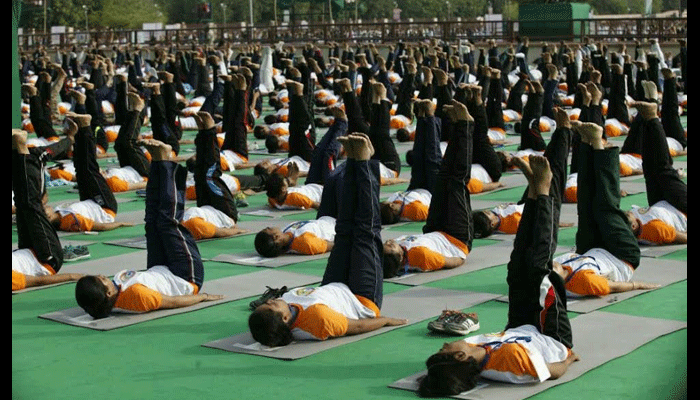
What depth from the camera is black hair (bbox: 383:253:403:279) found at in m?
→ 10.0

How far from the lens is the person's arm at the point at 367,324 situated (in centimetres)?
832

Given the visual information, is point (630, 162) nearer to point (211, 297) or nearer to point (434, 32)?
point (211, 297)

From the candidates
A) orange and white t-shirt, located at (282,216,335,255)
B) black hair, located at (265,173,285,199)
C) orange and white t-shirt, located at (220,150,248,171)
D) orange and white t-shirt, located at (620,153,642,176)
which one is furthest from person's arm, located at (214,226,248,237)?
orange and white t-shirt, located at (620,153,642,176)

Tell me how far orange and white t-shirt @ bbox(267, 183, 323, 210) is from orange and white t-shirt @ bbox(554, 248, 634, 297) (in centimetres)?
513

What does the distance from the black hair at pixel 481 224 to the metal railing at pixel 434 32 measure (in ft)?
90.2

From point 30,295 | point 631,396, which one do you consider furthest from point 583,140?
point 30,295

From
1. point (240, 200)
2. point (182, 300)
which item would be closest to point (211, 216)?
point (240, 200)

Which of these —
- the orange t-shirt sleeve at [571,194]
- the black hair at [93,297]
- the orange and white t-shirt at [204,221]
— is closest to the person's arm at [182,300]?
the black hair at [93,297]

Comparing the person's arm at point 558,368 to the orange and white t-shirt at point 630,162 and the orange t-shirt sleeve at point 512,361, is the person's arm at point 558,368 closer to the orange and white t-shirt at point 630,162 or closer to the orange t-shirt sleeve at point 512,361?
the orange t-shirt sleeve at point 512,361

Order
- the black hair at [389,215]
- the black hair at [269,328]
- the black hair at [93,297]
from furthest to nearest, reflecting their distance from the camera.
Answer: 1. the black hair at [389,215]
2. the black hair at [93,297]
3. the black hair at [269,328]

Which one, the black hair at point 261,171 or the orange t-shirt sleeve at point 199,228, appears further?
the black hair at point 261,171

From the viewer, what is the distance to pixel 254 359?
26.0 ft

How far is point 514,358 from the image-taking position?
7.07 m

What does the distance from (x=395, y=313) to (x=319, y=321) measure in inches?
43.3
